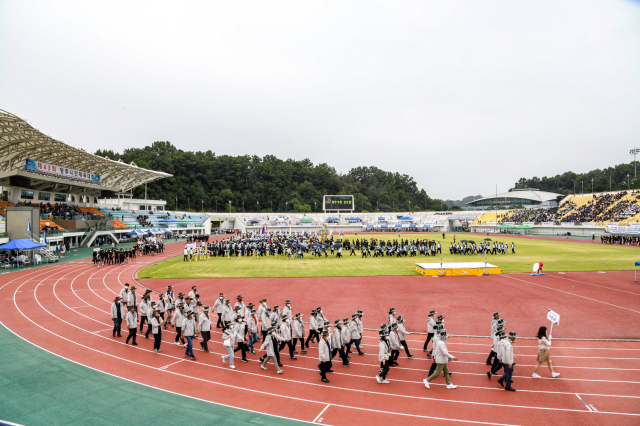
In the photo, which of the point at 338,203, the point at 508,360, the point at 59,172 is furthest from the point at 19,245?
the point at 338,203

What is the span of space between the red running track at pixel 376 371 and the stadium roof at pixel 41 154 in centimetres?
2034

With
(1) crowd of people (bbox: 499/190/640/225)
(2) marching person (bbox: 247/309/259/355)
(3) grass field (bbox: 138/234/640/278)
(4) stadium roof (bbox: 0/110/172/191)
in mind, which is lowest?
(3) grass field (bbox: 138/234/640/278)

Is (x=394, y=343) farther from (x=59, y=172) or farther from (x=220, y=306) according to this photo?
(x=59, y=172)

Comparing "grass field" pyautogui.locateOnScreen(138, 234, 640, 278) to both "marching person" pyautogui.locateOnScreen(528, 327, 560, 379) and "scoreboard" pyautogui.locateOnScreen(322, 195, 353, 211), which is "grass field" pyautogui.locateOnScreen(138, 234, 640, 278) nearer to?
"marching person" pyautogui.locateOnScreen(528, 327, 560, 379)

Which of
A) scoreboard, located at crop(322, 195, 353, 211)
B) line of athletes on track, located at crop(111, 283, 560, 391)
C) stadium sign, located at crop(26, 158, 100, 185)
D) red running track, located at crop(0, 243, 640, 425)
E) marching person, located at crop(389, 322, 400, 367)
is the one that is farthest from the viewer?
scoreboard, located at crop(322, 195, 353, 211)

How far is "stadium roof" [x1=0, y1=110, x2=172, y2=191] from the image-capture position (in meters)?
27.1

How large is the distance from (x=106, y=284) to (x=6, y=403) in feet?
45.2

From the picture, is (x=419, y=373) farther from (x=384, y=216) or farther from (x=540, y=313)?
(x=384, y=216)

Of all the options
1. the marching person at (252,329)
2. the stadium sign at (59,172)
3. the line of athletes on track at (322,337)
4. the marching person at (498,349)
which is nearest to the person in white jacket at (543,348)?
the line of athletes on track at (322,337)

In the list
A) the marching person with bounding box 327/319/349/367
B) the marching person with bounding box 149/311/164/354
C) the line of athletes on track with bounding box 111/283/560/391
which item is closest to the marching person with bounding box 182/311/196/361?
the line of athletes on track with bounding box 111/283/560/391

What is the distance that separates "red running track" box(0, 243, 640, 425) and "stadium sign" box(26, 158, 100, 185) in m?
26.7

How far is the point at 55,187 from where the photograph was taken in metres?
40.2

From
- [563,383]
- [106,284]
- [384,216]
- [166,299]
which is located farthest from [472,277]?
[384,216]

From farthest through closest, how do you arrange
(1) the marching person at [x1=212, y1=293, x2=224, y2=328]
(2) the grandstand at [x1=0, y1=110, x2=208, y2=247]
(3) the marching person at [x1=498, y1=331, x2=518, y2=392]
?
(2) the grandstand at [x1=0, y1=110, x2=208, y2=247]
(1) the marching person at [x1=212, y1=293, x2=224, y2=328]
(3) the marching person at [x1=498, y1=331, x2=518, y2=392]
